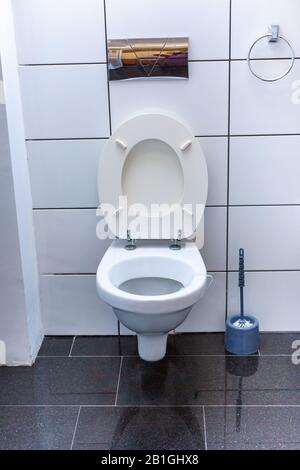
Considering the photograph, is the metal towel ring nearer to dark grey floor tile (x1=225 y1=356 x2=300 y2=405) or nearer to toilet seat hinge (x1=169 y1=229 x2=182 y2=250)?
toilet seat hinge (x1=169 y1=229 x2=182 y2=250)

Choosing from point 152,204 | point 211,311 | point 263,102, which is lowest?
point 211,311

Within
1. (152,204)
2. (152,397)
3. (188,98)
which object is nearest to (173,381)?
(152,397)

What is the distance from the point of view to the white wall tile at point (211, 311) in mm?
2023

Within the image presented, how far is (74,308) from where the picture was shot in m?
2.07

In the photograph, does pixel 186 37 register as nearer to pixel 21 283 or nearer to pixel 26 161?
pixel 26 161

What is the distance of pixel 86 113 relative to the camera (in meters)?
1.84

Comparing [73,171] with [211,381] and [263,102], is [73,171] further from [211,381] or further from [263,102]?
[211,381]

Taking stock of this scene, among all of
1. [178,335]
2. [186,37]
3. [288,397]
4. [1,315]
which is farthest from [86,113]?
[288,397]

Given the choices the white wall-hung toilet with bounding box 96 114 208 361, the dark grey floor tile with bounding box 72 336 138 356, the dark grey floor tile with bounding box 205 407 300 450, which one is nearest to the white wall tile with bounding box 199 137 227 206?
the white wall-hung toilet with bounding box 96 114 208 361

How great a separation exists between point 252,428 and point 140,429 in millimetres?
356

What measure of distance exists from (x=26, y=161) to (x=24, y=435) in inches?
39.1

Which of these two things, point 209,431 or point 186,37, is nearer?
point 209,431

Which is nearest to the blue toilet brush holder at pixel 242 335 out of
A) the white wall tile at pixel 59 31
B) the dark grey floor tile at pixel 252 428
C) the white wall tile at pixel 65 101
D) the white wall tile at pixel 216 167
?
the white wall tile at pixel 216 167

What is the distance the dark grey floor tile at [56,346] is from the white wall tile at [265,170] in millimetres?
910
